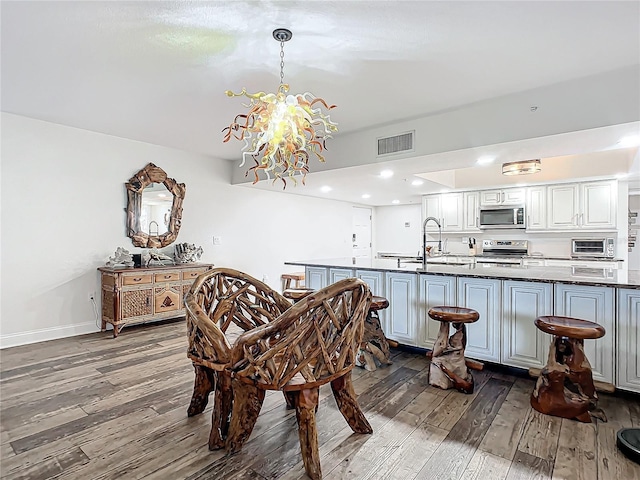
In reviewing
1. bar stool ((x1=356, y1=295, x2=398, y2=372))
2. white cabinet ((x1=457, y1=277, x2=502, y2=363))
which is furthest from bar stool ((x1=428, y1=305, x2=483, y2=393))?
bar stool ((x1=356, y1=295, x2=398, y2=372))

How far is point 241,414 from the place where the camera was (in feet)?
6.37

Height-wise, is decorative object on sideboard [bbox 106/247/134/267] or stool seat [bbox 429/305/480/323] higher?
decorative object on sideboard [bbox 106/247/134/267]

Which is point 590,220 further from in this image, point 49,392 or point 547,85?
point 49,392

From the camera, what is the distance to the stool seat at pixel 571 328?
225 cm

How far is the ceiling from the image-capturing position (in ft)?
6.63

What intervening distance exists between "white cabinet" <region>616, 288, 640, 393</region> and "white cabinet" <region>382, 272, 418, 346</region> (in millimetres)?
1580

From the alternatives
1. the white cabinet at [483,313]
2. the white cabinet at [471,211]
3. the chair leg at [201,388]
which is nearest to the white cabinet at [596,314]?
the white cabinet at [483,313]

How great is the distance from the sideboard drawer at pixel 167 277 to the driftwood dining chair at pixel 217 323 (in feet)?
7.84

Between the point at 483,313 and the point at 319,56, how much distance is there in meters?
2.54

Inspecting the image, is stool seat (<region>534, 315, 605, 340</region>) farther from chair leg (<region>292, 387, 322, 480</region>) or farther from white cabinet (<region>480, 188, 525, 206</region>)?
white cabinet (<region>480, 188, 525, 206</region>)

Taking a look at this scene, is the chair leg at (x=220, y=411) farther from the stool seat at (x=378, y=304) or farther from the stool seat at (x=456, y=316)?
the stool seat at (x=456, y=316)

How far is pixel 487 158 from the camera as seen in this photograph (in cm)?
385

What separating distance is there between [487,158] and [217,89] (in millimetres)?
2854

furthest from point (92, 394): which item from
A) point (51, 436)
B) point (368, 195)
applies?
point (368, 195)
